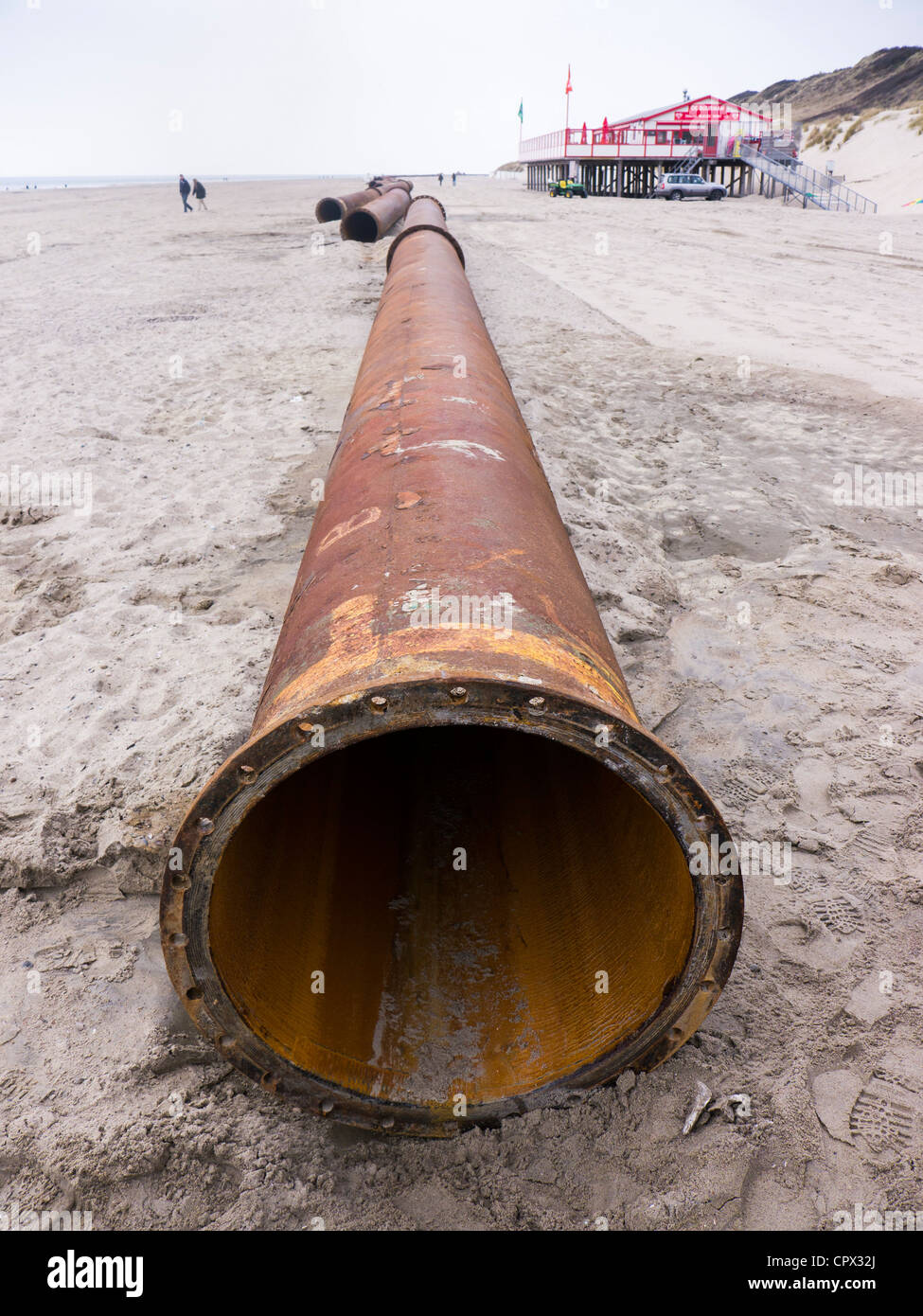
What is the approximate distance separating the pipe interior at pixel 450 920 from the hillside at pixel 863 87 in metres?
55.3

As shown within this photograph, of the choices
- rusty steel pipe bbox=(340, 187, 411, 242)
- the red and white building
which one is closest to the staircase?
the red and white building

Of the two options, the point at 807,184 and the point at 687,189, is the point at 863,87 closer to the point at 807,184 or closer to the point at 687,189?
the point at 807,184

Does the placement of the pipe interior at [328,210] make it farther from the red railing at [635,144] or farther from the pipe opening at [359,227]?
the red railing at [635,144]

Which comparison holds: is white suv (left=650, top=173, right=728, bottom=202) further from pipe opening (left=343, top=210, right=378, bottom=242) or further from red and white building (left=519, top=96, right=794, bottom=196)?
pipe opening (left=343, top=210, right=378, bottom=242)

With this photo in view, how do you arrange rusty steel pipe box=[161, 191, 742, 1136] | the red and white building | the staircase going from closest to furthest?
rusty steel pipe box=[161, 191, 742, 1136]
the staircase
the red and white building

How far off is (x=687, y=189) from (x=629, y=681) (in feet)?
101

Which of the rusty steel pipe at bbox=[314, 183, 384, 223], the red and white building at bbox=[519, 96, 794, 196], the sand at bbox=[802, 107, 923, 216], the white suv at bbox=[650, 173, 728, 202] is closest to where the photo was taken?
the rusty steel pipe at bbox=[314, 183, 384, 223]

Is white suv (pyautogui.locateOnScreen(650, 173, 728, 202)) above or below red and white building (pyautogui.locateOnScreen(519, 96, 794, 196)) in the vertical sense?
below

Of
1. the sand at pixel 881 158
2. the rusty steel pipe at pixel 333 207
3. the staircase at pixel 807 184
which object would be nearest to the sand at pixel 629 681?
the rusty steel pipe at pixel 333 207

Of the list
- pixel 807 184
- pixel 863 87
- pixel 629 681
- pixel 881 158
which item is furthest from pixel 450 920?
pixel 863 87

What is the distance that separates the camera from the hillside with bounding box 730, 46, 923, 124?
4816 centimetres

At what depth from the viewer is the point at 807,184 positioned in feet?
93.3

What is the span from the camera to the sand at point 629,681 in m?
1.74

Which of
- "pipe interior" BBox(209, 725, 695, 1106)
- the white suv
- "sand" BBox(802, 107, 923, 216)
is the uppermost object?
"sand" BBox(802, 107, 923, 216)
